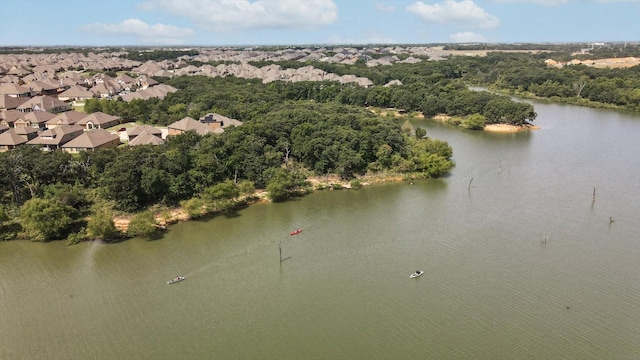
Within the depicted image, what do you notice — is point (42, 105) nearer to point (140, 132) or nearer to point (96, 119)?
point (96, 119)

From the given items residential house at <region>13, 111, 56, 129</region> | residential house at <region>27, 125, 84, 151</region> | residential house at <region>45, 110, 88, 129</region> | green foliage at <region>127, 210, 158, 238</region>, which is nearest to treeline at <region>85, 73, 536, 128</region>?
residential house at <region>45, 110, 88, 129</region>

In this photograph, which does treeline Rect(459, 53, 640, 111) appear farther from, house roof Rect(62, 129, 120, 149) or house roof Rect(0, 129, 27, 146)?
house roof Rect(0, 129, 27, 146)

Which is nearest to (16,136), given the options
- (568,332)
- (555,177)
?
(568,332)

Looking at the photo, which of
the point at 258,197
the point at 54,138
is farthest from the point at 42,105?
the point at 258,197

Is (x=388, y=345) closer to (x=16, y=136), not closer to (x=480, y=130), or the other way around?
(x=16, y=136)

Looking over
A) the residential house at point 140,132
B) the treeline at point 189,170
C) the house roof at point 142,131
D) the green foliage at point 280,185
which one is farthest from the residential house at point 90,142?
the green foliage at point 280,185

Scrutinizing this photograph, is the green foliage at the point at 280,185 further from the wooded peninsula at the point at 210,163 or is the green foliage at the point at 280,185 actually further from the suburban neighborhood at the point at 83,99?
the suburban neighborhood at the point at 83,99
